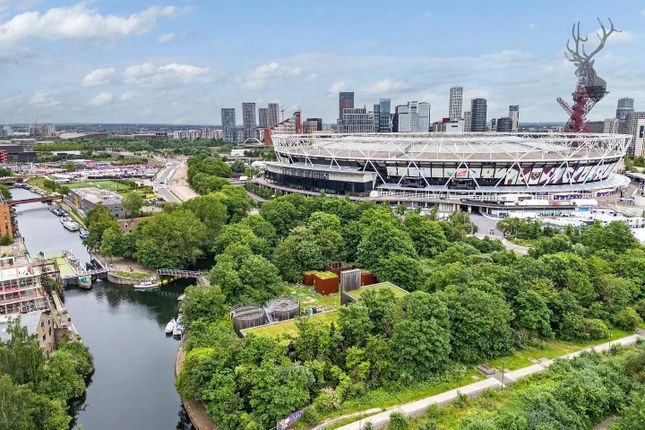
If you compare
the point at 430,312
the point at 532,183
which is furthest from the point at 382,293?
the point at 532,183

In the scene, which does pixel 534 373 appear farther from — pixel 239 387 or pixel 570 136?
pixel 570 136

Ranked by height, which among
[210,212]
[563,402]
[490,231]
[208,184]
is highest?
[208,184]

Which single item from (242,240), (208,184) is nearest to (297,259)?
(242,240)

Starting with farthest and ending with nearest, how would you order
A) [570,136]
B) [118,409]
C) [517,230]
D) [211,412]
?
[570,136], [517,230], [118,409], [211,412]

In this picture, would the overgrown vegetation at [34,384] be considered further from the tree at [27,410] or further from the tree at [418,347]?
the tree at [418,347]

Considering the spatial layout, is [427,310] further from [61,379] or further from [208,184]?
[208,184]
